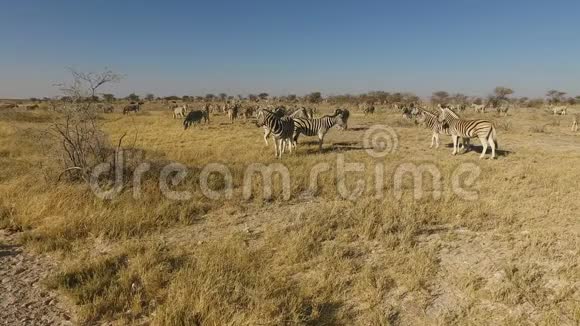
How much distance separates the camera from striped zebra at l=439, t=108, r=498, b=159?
12.4m

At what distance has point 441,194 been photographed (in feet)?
26.6

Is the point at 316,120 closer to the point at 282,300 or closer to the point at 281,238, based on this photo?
the point at 281,238

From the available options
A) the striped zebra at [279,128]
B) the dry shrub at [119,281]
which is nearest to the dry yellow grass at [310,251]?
the dry shrub at [119,281]

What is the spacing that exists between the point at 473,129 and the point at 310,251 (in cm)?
972

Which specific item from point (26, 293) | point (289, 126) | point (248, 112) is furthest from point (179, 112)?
point (26, 293)

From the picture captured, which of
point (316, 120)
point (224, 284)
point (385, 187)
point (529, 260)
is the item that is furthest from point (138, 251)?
point (316, 120)

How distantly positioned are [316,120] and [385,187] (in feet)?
19.2

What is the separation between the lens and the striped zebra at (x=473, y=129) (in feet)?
40.6

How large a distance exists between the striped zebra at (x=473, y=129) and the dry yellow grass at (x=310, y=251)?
3.16 meters

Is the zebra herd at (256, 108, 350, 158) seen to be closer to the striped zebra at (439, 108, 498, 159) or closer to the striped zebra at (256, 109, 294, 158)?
the striped zebra at (256, 109, 294, 158)

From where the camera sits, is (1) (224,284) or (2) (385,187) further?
(2) (385,187)

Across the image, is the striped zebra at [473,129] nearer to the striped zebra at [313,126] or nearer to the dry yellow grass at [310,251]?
the dry yellow grass at [310,251]

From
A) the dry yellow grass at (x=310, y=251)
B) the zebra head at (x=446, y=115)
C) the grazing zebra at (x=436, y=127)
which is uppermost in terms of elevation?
the zebra head at (x=446, y=115)

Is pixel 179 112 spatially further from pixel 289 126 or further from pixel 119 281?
pixel 119 281
